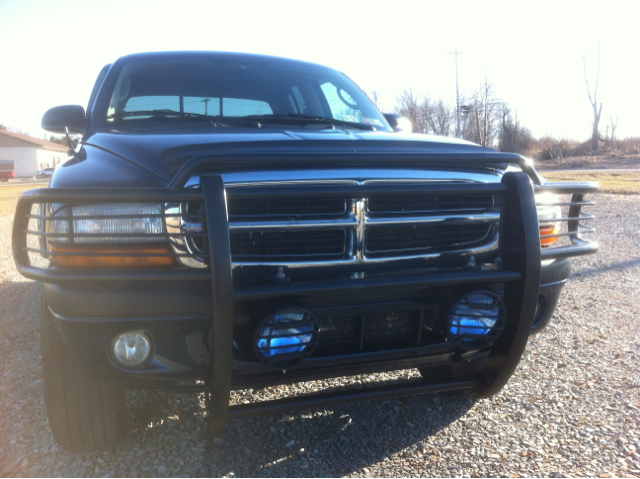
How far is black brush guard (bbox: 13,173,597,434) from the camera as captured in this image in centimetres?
178

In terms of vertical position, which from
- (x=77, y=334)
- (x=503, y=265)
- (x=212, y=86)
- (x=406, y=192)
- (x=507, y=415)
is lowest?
(x=507, y=415)

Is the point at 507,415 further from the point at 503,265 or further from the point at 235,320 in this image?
the point at 235,320

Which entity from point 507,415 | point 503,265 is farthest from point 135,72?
point 507,415

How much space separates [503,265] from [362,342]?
0.67 metres

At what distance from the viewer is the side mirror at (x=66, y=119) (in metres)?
3.20

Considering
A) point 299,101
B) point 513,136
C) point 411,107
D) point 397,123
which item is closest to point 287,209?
point 299,101

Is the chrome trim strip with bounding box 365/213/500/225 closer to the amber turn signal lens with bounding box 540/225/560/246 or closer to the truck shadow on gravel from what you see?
the amber turn signal lens with bounding box 540/225/560/246

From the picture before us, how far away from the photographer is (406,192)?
1990 millimetres

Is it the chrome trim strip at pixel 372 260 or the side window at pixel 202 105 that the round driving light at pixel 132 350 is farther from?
the side window at pixel 202 105

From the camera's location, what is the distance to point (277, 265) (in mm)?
2018

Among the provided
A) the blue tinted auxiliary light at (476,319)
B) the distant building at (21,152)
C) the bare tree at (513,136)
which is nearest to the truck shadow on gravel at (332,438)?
the blue tinted auxiliary light at (476,319)

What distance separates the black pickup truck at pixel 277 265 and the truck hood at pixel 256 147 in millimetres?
13

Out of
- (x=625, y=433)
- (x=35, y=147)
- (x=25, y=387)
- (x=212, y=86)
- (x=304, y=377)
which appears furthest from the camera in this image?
(x=35, y=147)

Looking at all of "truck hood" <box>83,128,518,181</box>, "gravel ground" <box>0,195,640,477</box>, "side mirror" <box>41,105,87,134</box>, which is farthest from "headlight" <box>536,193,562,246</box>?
"side mirror" <box>41,105,87,134</box>
